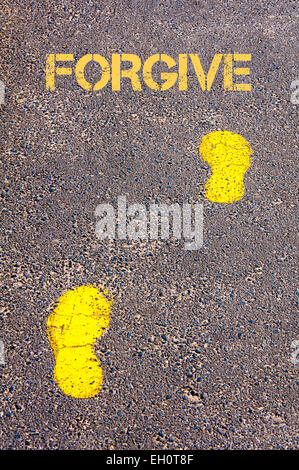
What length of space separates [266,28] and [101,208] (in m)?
2.19

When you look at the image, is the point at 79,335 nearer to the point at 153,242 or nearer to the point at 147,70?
the point at 153,242

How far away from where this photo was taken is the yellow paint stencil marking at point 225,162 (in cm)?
325

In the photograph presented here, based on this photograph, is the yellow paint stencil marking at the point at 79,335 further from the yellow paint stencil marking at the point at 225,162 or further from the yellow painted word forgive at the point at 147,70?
the yellow painted word forgive at the point at 147,70

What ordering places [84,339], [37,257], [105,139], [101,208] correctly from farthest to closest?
1. [105,139]
2. [101,208]
3. [37,257]
4. [84,339]

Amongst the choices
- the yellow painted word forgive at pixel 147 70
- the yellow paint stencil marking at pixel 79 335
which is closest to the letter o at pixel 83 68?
the yellow painted word forgive at pixel 147 70

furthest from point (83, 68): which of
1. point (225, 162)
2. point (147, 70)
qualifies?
point (225, 162)

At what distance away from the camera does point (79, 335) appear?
2713 millimetres

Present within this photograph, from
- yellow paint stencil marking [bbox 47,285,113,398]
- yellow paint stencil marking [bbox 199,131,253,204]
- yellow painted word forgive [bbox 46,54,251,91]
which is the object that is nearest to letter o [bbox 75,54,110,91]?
yellow painted word forgive [bbox 46,54,251,91]

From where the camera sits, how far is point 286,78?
3852mm

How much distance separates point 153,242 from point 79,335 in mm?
711

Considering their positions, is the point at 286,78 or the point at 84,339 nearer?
the point at 84,339
